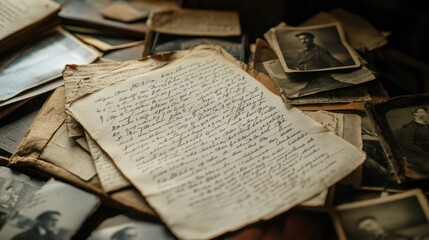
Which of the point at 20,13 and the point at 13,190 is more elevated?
the point at 20,13

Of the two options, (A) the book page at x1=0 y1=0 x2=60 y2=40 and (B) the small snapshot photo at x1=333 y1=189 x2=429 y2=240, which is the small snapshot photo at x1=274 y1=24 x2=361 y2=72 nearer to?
(B) the small snapshot photo at x1=333 y1=189 x2=429 y2=240

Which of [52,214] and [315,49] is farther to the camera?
[315,49]

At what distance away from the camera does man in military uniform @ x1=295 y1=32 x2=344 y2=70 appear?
1.00m

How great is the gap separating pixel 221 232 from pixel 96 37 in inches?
28.0

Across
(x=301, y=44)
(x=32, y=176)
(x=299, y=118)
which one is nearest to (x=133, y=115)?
(x=32, y=176)

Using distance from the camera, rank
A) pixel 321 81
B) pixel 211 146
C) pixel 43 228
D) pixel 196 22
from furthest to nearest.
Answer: pixel 196 22
pixel 321 81
pixel 211 146
pixel 43 228

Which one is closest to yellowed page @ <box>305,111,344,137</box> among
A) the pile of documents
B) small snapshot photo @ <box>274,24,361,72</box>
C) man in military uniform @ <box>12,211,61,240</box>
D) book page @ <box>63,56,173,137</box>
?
the pile of documents

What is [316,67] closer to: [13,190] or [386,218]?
[386,218]

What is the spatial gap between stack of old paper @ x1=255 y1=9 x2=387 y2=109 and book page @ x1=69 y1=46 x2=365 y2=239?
8 centimetres

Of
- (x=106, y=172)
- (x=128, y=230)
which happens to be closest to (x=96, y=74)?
(x=106, y=172)

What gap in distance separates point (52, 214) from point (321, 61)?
25.7 inches

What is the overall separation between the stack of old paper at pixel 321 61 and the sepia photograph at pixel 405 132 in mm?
63

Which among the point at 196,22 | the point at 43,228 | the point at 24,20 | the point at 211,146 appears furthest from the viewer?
the point at 196,22

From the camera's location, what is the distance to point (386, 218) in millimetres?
713
